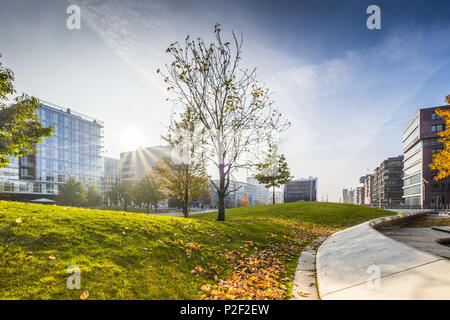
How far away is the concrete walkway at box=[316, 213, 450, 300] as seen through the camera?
3281mm

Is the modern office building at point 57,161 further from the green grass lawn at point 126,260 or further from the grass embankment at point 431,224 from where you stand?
the grass embankment at point 431,224

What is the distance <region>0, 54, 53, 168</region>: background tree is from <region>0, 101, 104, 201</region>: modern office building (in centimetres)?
6056

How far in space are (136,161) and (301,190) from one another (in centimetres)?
9897

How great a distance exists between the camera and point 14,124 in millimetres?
10477

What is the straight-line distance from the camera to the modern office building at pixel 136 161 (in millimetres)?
129500

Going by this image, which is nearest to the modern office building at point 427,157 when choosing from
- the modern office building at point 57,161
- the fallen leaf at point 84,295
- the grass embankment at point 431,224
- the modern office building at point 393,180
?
the modern office building at point 393,180

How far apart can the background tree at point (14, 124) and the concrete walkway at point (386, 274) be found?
40.4 ft

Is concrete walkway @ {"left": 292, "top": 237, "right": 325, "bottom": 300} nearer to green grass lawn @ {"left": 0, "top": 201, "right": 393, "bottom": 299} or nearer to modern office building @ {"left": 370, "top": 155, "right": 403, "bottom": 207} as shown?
green grass lawn @ {"left": 0, "top": 201, "right": 393, "bottom": 299}

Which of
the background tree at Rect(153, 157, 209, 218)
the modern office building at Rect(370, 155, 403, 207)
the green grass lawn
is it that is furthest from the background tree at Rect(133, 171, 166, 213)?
the modern office building at Rect(370, 155, 403, 207)

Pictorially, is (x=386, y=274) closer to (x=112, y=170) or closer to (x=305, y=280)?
(x=305, y=280)

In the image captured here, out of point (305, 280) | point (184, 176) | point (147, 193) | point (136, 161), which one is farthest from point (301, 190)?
point (305, 280)

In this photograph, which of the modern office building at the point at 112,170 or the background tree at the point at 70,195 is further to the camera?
the modern office building at the point at 112,170
